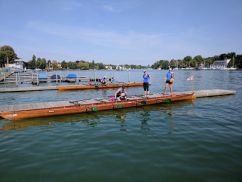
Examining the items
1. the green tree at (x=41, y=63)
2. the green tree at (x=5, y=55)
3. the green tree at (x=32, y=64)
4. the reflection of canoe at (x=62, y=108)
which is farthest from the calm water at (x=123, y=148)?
the green tree at (x=32, y=64)

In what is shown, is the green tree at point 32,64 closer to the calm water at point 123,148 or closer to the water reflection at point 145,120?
the calm water at point 123,148

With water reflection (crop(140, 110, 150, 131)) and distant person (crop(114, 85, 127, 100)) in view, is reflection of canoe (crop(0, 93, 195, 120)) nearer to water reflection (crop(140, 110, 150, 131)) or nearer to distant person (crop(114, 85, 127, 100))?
distant person (crop(114, 85, 127, 100))

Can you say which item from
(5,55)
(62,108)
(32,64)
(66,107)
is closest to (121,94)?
(66,107)

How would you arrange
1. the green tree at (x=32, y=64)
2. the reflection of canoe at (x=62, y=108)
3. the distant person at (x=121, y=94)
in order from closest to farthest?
the reflection of canoe at (x=62, y=108)
the distant person at (x=121, y=94)
the green tree at (x=32, y=64)

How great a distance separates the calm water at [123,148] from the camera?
6.71m

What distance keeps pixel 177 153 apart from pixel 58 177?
14.6 feet

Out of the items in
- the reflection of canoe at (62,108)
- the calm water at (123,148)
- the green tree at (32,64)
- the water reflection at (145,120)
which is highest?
the green tree at (32,64)

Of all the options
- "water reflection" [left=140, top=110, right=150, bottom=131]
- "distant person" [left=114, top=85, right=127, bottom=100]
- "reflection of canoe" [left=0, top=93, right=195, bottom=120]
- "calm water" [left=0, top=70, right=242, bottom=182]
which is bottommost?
"calm water" [left=0, top=70, right=242, bottom=182]

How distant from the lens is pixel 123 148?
8719 millimetres

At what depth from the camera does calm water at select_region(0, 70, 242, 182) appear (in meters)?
6.71

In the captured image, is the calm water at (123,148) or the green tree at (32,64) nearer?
the calm water at (123,148)

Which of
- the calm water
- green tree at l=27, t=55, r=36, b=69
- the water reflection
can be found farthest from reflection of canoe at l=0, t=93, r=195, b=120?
green tree at l=27, t=55, r=36, b=69

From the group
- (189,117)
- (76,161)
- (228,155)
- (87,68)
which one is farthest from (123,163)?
(87,68)

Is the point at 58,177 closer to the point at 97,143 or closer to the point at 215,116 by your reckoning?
the point at 97,143
